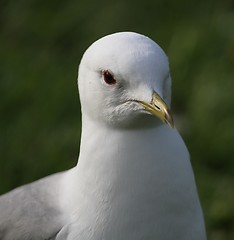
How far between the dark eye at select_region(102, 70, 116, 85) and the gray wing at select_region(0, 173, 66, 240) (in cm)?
51

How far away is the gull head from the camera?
263 cm

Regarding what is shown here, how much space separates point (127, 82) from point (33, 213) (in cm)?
64

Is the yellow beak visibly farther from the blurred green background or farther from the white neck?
the blurred green background

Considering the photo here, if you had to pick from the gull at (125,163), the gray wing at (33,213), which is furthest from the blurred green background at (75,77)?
the gull at (125,163)

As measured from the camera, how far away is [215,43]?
4.95 meters

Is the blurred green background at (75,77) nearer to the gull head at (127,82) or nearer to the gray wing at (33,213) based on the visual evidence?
the gray wing at (33,213)

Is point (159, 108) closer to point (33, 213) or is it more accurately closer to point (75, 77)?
point (33, 213)

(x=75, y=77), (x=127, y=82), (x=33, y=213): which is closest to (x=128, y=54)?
(x=127, y=82)

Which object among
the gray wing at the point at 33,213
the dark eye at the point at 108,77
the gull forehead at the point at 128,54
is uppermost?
the gull forehead at the point at 128,54

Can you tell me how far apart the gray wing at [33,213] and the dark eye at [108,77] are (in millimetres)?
507

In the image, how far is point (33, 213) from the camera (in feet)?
10.0

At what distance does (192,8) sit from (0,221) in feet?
8.18

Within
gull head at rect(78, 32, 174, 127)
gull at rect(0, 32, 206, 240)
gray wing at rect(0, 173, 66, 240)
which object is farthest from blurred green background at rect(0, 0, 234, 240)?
gull head at rect(78, 32, 174, 127)

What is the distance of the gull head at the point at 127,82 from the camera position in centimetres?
263
